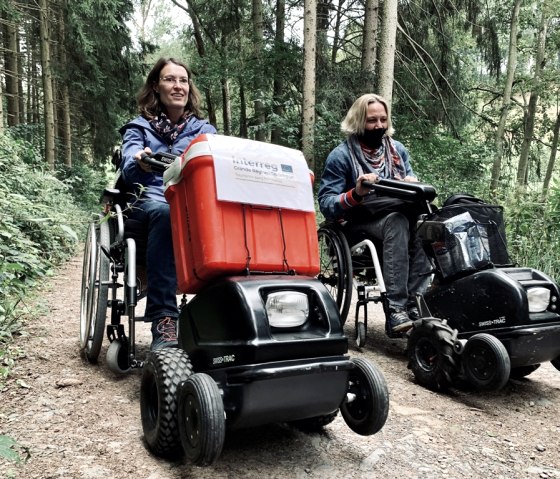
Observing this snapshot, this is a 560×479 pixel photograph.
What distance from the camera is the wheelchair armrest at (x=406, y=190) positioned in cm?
267

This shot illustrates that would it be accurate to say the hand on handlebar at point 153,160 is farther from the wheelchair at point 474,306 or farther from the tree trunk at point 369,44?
the tree trunk at point 369,44

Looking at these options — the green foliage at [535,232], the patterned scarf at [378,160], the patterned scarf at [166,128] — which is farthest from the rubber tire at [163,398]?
the green foliage at [535,232]

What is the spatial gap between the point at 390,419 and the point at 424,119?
8.11 m

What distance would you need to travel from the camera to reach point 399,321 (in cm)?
294

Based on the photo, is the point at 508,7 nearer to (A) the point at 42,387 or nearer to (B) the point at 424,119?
(B) the point at 424,119

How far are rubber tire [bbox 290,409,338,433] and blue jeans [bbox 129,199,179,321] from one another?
2.36ft

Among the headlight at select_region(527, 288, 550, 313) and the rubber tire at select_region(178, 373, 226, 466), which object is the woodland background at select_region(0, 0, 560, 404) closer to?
the headlight at select_region(527, 288, 550, 313)

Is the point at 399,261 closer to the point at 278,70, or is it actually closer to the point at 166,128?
the point at 166,128

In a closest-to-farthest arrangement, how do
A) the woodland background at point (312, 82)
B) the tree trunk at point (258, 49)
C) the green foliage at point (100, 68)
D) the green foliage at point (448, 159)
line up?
the woodland background at point (312, 82), the green foliage at point (448, 159), the tree trunk at point (258, 49), the green foliage at point (100, 68)

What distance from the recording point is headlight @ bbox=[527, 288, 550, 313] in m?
2.40

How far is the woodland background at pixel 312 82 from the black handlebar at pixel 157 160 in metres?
2.65

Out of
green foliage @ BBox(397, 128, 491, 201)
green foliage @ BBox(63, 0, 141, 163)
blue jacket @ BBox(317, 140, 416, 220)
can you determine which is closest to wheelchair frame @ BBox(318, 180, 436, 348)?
blue jacket @ BBox(317, 140, 416, 220)

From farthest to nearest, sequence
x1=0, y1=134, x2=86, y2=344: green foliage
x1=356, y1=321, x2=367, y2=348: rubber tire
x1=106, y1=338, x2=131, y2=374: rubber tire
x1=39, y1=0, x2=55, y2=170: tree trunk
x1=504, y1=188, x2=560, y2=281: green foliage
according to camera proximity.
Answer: x1=39, y1=0, x2=55, y2=170: tree trunk → x1=504, y1=188, x2=560, y2=281: green foliage → x1=356, y1=321, x2=367, y2=348: rubber tire → x1=0, y1=134, x2=86, y2=344: green foliage → x1=106, y1=338, x2=131, y2=374: rubber tire

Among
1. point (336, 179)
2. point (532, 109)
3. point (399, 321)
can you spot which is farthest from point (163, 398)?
point (532, 109)
